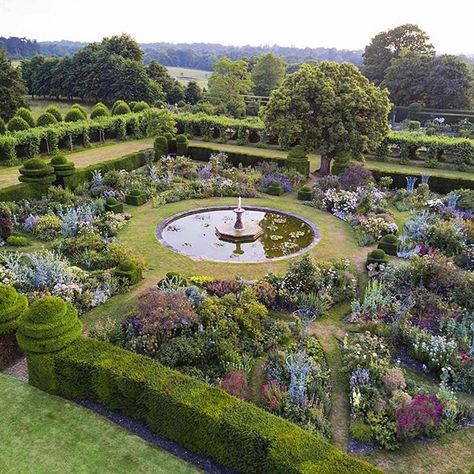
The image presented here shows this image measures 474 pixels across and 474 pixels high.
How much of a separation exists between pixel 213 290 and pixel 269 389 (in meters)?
4.18

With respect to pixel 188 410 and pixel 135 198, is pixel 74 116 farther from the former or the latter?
pixel 188 410

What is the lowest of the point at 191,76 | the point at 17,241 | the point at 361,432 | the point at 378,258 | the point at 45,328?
the point at 361,432

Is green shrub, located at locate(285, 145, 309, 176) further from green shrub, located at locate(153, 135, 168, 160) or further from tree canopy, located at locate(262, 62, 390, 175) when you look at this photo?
green shrub, located at locate(153, 135, 168, 160)

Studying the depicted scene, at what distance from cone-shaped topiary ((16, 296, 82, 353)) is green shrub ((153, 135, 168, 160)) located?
2024 centimetres

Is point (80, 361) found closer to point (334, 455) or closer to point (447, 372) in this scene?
point (334, 455)

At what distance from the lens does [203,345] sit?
32.7 ft

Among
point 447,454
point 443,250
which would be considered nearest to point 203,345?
point 447,454

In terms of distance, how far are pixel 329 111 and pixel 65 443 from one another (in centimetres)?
1930

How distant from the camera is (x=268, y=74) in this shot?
5953cm

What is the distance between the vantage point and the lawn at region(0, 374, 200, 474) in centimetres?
750

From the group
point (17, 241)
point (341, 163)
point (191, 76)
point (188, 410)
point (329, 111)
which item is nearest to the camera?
point (188, 410)

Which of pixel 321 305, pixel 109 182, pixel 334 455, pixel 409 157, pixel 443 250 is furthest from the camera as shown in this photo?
pixel 409 157

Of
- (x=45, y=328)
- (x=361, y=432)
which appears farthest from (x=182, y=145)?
(x=361, y=432)

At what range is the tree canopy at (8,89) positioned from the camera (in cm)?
Result: 3778
